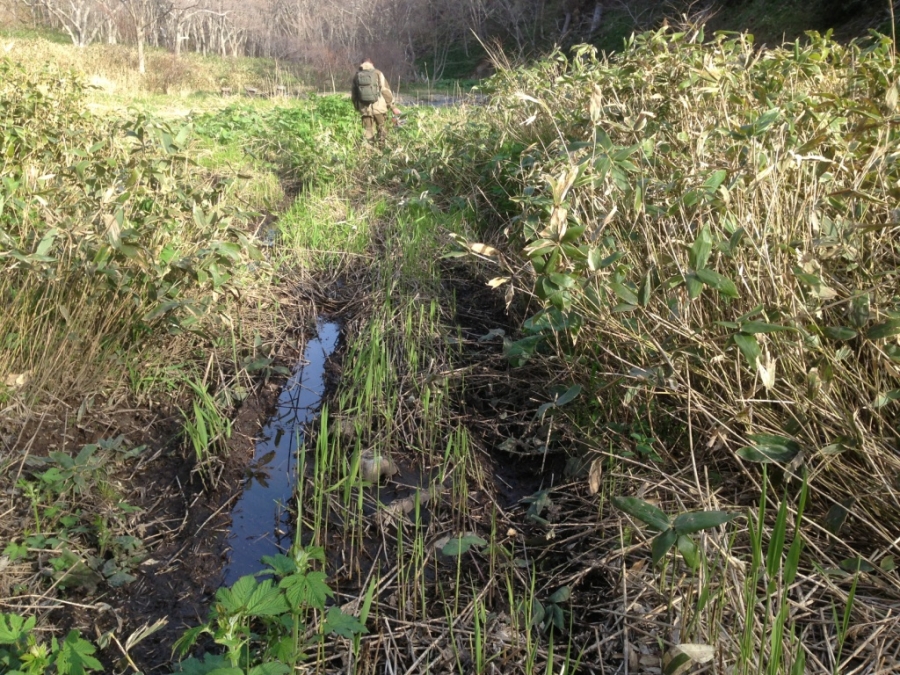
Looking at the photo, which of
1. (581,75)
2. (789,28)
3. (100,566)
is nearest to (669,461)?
(100,566)

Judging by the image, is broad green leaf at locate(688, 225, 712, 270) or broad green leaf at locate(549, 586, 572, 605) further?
broad green leaf at locate(549, 586, 572, 605)

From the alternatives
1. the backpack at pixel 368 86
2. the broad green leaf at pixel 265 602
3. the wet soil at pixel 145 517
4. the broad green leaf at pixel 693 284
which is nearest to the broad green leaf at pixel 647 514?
the broad green leaf at pixel 693 284

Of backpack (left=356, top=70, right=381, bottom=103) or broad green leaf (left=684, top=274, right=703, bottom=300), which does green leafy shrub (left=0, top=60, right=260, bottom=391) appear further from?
backpack (left=356, top=70, right=381, bottom=103)

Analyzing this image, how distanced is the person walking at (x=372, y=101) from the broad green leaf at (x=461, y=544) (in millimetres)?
7382

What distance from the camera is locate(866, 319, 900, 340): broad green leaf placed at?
1.69 metres

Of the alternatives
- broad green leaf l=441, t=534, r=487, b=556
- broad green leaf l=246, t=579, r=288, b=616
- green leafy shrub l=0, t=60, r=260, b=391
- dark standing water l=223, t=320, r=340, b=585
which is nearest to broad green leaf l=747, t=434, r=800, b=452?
broad green leaf l=441, t=534, r=487, b=556

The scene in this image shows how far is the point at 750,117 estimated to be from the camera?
2521mm

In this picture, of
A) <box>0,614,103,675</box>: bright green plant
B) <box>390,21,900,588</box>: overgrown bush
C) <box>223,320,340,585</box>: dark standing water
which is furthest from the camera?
<box>223,320,340,585</box>: dark standing water

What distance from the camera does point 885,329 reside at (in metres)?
1.71

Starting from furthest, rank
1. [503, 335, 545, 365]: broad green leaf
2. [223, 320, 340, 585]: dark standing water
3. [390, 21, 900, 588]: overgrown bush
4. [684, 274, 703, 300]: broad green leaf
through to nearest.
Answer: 1. [503, 335, 545, 365]: broad green leaf
2. [223, 320, 340, 585]: dark standing water
3. [390, 21, 900, 588]: overgrown bush
4. [684, 274, 703, 300]: broad green leaf

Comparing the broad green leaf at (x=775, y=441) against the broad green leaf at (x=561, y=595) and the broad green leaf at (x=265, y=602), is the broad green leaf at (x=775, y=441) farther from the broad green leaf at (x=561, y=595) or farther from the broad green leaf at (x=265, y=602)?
the broad green leaf at (x=265, y=602)

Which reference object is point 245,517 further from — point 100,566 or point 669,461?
point 669,461

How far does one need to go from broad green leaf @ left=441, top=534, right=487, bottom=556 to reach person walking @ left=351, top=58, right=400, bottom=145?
7.38m

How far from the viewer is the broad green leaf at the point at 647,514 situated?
1.44 m
